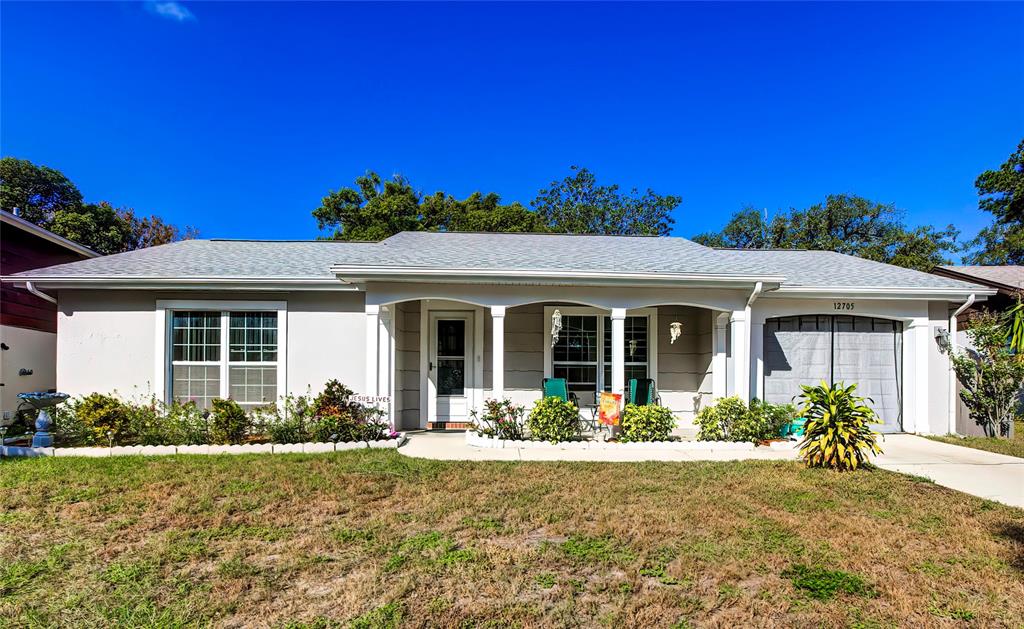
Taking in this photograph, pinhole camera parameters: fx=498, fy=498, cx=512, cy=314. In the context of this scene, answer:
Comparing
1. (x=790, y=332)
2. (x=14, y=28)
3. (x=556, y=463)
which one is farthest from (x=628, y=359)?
(x=14, y=28)

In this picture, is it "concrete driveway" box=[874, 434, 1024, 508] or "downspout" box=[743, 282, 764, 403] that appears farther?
"downspout" box=[743, 282, 764, 403]

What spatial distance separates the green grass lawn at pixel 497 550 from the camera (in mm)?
2902

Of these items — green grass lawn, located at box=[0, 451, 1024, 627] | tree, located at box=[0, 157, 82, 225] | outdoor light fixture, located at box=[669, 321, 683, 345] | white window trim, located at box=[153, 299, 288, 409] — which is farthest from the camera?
tree, located at box=[0, 157, 82, 225]

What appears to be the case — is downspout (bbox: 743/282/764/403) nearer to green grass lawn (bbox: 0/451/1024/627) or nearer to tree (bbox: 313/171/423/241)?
green grass lawn (bbox: 0/451/1024/627)

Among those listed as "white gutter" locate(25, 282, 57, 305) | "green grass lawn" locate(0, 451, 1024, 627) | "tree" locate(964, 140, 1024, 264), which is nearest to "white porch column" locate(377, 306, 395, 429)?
"green grass lawn" locate(0, 451, 1024, 627)

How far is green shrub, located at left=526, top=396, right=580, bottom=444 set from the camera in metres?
7.63

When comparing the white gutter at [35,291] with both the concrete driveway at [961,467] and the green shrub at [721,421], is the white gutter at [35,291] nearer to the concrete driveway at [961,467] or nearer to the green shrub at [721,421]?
the green shrub at [721,421]

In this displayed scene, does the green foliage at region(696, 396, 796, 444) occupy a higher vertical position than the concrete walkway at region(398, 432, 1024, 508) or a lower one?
higher

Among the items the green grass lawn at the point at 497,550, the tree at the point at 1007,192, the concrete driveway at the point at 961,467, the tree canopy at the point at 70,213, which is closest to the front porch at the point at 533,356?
the concrete driveway at the point at 961,467

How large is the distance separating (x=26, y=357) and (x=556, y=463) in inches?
390

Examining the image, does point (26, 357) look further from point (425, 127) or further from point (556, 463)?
point (425, 127)

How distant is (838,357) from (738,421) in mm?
3061

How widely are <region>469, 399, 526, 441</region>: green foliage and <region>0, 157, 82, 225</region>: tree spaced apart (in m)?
28.4

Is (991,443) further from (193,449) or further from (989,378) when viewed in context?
(193,449)
